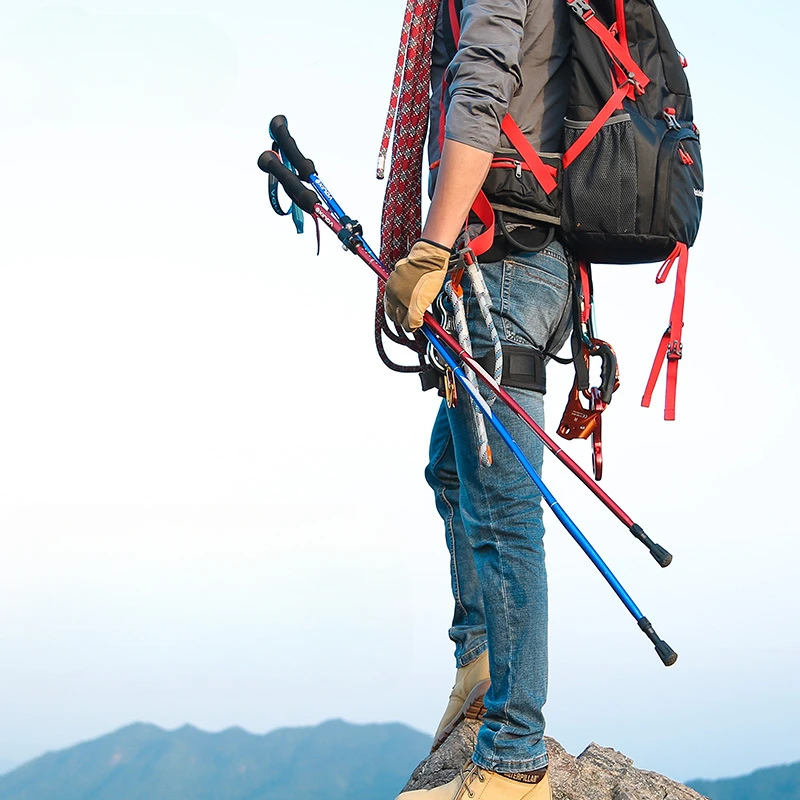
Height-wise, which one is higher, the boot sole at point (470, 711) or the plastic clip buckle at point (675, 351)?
the plastic clip buckle at point (675, 351)

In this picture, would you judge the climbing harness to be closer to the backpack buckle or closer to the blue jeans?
the backpack buckle

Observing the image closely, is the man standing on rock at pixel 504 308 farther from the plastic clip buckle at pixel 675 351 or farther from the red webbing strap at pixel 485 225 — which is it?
the plastic clip buckle at pixel 675 351

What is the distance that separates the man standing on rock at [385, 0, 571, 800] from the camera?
277 centimetres

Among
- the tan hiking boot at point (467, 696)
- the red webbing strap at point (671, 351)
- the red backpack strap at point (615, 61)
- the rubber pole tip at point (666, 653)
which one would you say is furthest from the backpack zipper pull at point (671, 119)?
the tan hiking boot at point (467, 696)

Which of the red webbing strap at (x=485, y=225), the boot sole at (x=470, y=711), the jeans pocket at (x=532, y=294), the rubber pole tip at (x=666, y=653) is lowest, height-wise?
the boot sole at (x=470, y=711)

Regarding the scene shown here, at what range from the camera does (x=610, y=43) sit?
294 centimetres

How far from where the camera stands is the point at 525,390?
296 centimetres

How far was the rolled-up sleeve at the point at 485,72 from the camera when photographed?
8.99 feet

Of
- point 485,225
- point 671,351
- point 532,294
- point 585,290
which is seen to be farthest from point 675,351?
point 485,225

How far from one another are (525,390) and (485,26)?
1052 millimetres

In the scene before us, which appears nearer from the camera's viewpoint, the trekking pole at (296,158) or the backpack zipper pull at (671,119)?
the backpack zipper pull at (671,119)

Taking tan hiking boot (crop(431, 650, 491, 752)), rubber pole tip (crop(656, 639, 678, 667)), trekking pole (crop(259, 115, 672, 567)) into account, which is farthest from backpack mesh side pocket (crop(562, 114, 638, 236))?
tan hiking boot (crop(431, 650, 491, 752))

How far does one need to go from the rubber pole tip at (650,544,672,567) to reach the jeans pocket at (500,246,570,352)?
689 mm

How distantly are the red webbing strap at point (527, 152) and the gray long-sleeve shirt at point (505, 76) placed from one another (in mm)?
31
